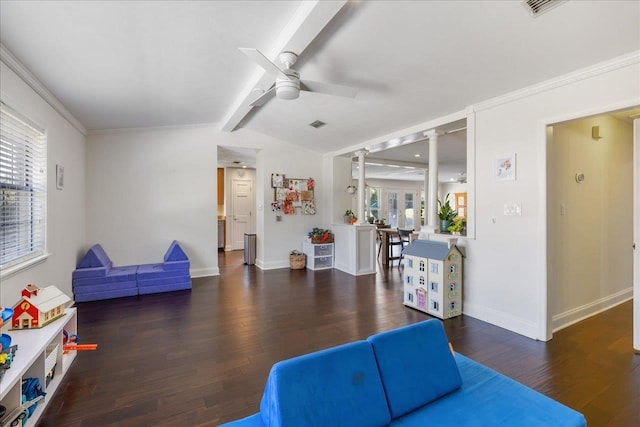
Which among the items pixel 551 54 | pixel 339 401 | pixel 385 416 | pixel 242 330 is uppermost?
pixel 551 54

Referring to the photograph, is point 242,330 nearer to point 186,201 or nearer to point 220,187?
point 186,201

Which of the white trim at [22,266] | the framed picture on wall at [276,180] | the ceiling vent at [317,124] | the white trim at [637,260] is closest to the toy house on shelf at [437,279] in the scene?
the white trim at [637,260]

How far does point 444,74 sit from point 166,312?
3.94m

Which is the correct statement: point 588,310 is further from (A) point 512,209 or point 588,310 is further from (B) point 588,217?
(A) point 512,209

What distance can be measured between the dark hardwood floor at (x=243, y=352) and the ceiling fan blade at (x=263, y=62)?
2335mm

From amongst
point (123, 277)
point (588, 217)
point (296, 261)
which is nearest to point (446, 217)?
point (588, 217)

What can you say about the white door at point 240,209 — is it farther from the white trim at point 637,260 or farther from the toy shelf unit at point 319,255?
the white trim at point 637,260

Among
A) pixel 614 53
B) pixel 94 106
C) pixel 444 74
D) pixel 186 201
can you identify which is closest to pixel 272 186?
pixel 186 201

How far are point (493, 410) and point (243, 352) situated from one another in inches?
76.2

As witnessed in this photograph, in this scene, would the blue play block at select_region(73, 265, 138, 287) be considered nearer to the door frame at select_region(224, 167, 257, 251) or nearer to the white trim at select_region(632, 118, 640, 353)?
the door frame at select_region(224, 167, 257, 251)

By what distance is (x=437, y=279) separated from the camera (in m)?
3.36

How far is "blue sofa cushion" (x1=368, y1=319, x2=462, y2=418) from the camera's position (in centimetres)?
137

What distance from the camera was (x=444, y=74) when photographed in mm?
2791

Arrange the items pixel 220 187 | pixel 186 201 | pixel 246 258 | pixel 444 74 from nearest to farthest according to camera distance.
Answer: pixel 444 74 < pixel 186 201 < pixel 246 258 < pixel 220 187
